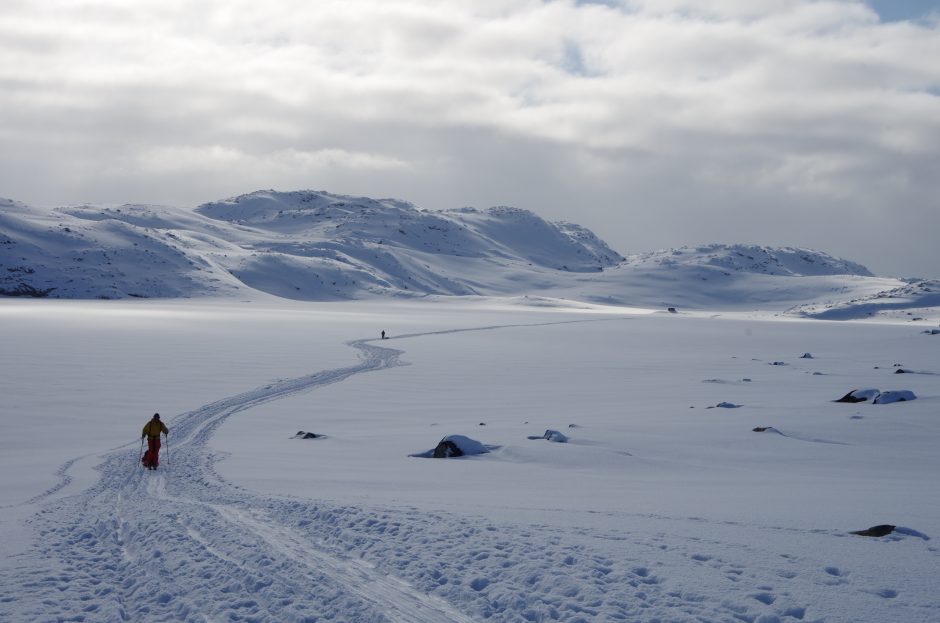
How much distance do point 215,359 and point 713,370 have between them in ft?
77.6

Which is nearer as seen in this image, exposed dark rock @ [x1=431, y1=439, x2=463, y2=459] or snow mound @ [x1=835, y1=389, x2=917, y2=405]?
exposed dark rock @ [x1=431, y1=439, x2=463, y2=459]

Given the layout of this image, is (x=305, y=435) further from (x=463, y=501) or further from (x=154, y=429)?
(x=463, y=501)

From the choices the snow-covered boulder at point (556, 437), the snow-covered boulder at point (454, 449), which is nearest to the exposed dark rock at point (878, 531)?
the snow-covered boulder at point (556, 437)

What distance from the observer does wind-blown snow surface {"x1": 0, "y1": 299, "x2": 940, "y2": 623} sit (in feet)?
26.5

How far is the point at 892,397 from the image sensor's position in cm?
2270

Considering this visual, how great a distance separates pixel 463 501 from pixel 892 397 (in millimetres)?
16564

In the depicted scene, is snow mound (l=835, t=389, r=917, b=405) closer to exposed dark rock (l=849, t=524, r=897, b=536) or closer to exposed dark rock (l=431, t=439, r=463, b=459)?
exposed dark rock (l=431, t=439, r=463, b=459)

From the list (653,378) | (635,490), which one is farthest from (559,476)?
(653,378)

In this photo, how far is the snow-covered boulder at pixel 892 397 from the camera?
22.4 metres

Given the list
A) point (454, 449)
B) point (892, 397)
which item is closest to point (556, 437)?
point (454, 449)

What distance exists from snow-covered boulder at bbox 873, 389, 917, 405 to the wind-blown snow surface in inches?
20.8

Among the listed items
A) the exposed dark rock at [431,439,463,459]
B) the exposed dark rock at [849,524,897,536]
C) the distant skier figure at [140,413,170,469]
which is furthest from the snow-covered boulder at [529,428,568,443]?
the exposed dark rock at [849,524,897,536]

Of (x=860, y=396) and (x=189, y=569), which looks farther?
(x=860, y=396)

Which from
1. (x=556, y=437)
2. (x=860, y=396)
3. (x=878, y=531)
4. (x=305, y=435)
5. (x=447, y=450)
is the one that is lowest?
(x=305, y=435)
